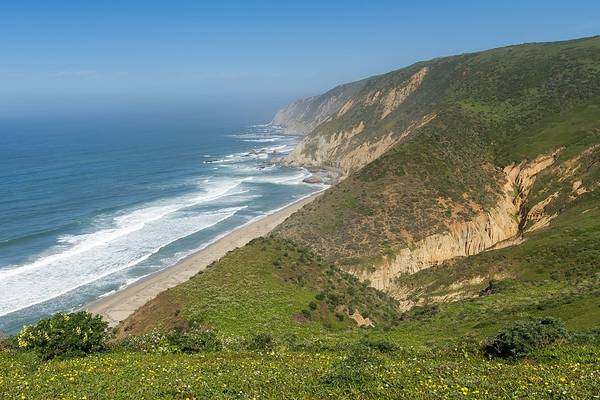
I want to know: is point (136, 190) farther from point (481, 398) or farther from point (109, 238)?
point (481, 398)

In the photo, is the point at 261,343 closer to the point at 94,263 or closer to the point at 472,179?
the point at 94,263

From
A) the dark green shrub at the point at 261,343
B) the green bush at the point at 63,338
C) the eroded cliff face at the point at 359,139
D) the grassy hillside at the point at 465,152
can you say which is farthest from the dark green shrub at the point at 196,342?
the eroded cliff face at the point at 359,139

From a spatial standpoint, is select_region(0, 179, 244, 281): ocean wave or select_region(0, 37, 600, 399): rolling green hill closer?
select_region(0, 37, 600, 399): rolling green hill

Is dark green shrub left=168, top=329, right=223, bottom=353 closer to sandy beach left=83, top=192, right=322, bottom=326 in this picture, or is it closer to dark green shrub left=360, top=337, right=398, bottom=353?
dark green shrub left=360, top=337, right=398, bottom=353

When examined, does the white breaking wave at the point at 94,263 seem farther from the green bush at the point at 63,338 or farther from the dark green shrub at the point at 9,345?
the green bush at the point at 63,338

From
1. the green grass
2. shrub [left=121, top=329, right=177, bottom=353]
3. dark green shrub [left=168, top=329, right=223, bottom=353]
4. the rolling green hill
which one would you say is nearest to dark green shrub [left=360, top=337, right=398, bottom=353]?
the rolling green hill

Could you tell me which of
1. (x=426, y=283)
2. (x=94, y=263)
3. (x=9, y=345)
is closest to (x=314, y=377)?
(x=9, y=345)
